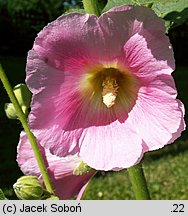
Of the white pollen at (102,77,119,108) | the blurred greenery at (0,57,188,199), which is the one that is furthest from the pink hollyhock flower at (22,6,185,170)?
the blurred greenery at (0,57,188,199)

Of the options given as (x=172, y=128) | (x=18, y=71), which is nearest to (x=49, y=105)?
(x=172, y=128)

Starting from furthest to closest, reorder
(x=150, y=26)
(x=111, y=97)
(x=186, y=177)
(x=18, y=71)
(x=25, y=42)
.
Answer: (x=25, y=42) → (x=18, y=71) → (x=186, y=177) → (x=111, y=97) → (x=150, y=26)

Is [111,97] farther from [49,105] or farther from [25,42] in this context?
[25,42]

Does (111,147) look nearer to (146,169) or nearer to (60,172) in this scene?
(60,172)

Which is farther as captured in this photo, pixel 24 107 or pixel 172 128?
pixel 24 107

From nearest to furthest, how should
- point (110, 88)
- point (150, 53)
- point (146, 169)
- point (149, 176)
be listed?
point (150, 53) < point (110, 88) < point (149, 176) < point (146, 169)

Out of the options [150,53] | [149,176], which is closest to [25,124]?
[150,53]
